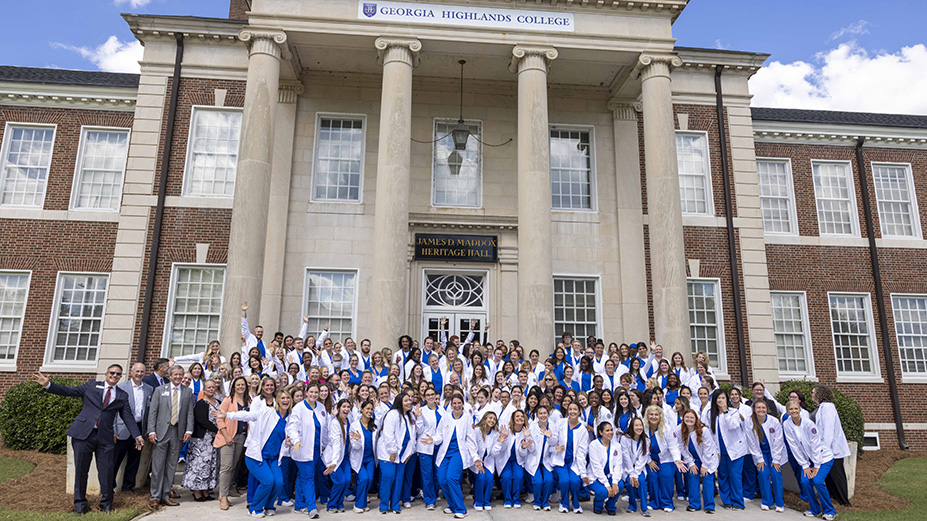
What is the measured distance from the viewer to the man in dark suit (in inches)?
324

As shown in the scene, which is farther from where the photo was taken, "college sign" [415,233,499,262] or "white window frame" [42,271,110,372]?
"college sign" [415,233,499,262]

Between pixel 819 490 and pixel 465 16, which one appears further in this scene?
pixel 465 16

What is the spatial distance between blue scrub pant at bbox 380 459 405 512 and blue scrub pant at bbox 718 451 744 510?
5003mm

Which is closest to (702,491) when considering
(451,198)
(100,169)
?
(451,198)

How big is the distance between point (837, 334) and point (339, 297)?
50.5ft

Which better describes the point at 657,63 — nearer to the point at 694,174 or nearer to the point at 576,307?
the point at 694,174

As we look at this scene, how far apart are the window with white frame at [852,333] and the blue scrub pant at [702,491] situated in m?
12.5

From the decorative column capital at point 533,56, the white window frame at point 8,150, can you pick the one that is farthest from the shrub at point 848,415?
the white window frame at point 8,150

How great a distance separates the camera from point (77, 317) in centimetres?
1714

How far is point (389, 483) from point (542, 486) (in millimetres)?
2259

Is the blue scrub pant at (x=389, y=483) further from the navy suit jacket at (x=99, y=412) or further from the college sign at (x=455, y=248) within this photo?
the college sign at (x=455, y=248)

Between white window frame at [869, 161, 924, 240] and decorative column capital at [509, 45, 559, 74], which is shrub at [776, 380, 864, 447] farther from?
decorative column capital at [509, 45, 559, 74]

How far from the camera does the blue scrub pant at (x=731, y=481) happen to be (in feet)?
31.0

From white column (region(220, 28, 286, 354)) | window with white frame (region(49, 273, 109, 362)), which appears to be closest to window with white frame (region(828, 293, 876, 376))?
white column (region(220, 28, 286, 354))
